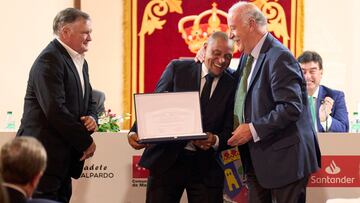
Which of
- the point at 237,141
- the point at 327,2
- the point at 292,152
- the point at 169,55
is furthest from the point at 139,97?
the point at 327,2

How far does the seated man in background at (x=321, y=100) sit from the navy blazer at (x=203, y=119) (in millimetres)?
1123

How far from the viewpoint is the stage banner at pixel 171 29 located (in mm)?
6590

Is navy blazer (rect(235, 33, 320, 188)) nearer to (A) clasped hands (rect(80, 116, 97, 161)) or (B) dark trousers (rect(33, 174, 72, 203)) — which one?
(A) clasped hands (rect(80, 116, 97, 161))

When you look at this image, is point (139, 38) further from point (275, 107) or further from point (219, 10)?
point (275, 107)

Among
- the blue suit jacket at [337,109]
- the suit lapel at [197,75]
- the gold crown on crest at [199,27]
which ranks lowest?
the blue suit jacket at [337,109]

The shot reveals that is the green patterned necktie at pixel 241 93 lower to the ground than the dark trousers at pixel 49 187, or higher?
higher

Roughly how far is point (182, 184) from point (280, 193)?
0.64m

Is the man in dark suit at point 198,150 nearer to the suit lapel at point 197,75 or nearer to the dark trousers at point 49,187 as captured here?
the suit lapel at point 197,75

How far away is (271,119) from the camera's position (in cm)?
351

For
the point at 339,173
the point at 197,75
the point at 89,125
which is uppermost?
the point at 197,75

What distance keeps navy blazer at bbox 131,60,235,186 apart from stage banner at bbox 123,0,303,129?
2.66m

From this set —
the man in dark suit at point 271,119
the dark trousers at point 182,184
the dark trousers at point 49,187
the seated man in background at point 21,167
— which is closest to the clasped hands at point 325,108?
the man in dark suit at point 271,119

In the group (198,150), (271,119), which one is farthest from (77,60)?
(271,119)

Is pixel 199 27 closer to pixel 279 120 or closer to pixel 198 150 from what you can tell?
pixel 198 150
